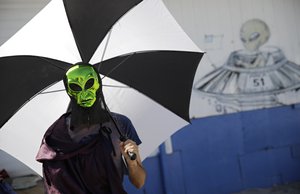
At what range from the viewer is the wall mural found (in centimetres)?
450

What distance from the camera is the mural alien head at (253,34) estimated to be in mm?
4633

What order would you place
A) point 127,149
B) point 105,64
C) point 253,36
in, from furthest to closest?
point 253,36, point 105,64, point 127,149

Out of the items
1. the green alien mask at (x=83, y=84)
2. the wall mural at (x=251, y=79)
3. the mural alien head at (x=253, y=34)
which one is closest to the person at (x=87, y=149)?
the green alien mask at (x=83, y=84)

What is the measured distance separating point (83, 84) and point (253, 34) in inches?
142

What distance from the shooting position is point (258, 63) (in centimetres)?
468

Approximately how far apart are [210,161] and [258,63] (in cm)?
145

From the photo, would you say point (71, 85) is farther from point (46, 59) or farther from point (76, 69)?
point (46, 59)

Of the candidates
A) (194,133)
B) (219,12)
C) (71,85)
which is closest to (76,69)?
(71,85)

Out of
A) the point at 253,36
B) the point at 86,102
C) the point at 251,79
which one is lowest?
the point at 86,102

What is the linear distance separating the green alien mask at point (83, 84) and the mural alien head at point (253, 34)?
11.3ft

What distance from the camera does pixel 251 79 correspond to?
15.3 feet

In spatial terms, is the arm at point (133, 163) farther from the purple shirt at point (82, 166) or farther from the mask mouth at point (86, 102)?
the mask mouth at point (86, 102)

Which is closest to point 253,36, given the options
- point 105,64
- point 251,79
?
point 251,79

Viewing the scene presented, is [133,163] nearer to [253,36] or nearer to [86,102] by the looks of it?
[86,102]
